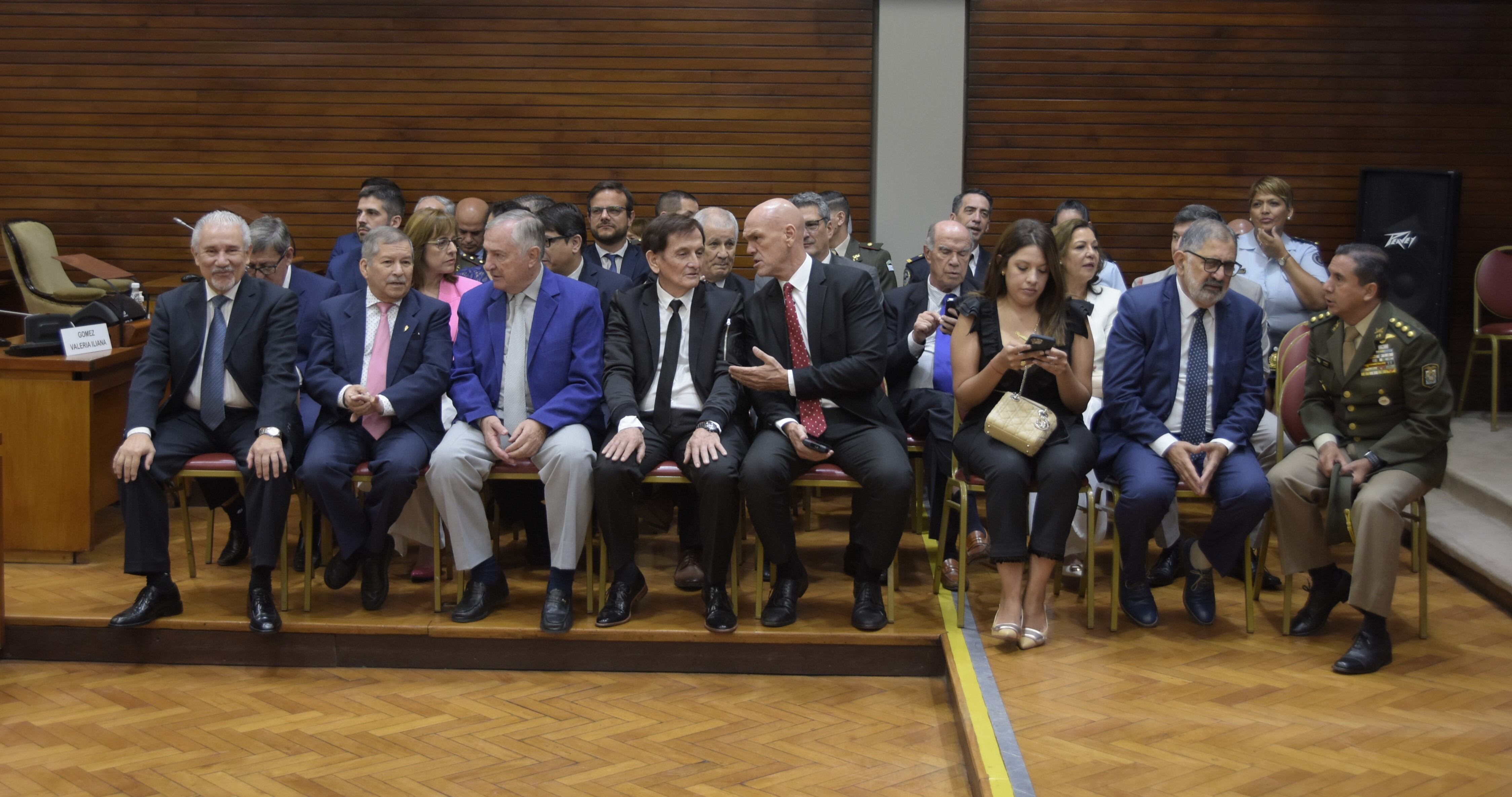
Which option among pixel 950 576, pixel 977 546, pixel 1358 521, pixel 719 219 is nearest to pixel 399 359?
pixel 719 219

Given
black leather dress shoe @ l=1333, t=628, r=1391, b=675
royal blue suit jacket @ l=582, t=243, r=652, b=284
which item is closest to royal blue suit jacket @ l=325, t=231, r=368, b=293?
royal blue suit jacket @ l=582, t=243, r=652, b=284

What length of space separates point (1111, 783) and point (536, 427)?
195 centimetres

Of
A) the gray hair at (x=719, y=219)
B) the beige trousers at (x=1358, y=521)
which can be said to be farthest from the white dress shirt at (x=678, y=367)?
the beige trousers at (x=1358, y=521)

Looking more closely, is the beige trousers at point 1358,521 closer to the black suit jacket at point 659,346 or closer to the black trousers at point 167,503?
the black suit jacket at point 659,346

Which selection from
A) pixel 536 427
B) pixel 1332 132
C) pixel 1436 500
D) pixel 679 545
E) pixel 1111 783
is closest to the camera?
pixel 1111 783

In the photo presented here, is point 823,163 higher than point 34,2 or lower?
lower

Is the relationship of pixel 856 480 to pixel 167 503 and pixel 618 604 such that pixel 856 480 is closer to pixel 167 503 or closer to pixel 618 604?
pixel 618 604

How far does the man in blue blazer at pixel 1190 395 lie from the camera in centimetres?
373

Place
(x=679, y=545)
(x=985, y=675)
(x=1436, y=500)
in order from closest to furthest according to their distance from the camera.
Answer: (x=985, y=675) → (x=679, y=545) → (x=1436, y=500)

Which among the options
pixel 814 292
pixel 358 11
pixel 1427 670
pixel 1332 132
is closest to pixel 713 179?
pixel 358 11

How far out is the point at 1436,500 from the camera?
492 cm

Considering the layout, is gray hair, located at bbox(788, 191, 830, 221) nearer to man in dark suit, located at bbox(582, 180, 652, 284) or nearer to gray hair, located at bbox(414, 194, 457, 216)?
man in dark suit, located at bbox(582, 180, 652, 284)

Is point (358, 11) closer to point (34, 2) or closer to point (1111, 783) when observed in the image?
point (34, 2)

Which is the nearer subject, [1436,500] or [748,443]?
[748,443]
